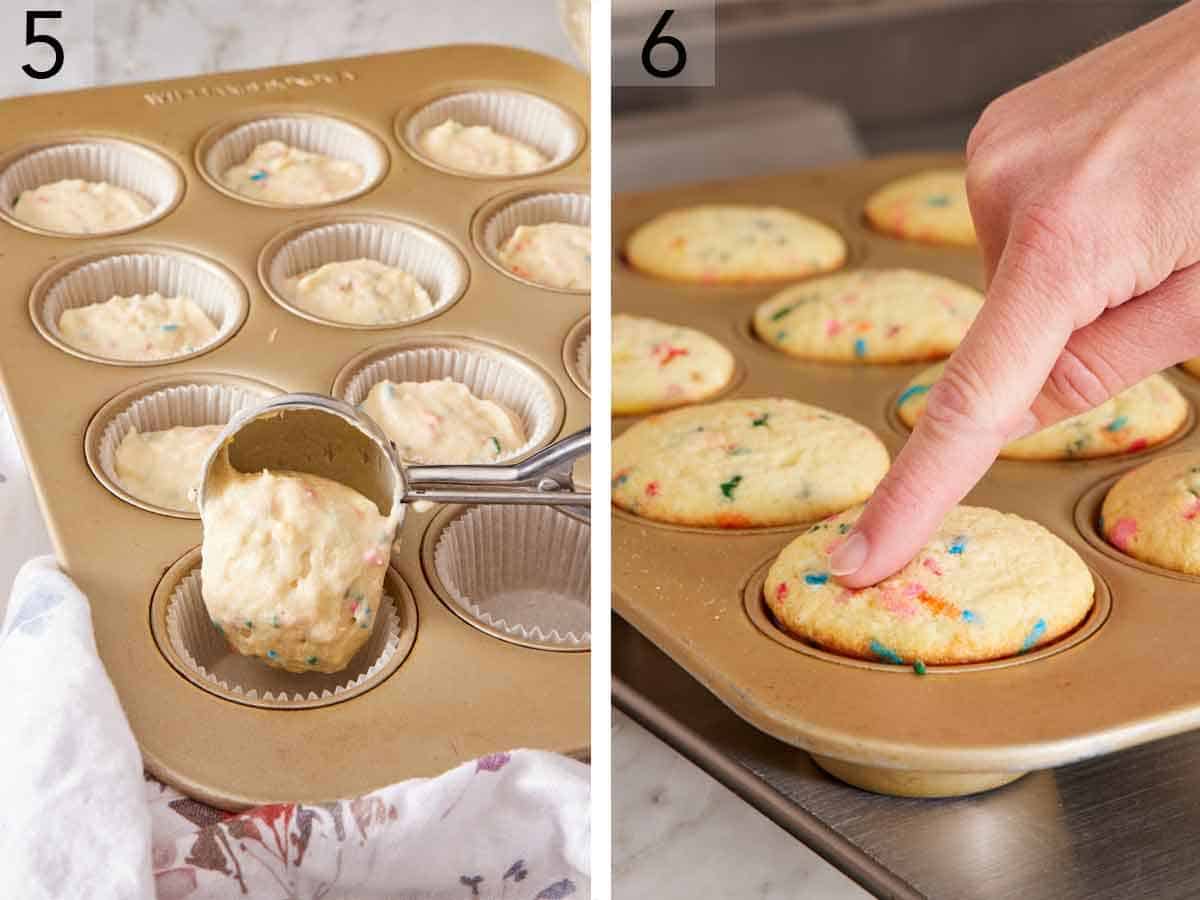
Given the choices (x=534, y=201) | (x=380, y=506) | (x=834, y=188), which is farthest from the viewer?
(x=834, y=188)

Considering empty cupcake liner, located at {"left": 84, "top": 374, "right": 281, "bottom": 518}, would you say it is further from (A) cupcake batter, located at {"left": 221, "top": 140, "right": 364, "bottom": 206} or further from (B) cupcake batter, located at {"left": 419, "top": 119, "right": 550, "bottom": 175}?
(B) cupcake batter, located at {"left": 419, "top": 119, "right": 550, "bottom": 175}

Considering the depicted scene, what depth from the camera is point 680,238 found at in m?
1.95

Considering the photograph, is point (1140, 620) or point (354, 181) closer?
point (1140, 620)

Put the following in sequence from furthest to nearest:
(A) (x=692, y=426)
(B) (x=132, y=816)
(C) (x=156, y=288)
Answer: (C) (x=156, y=288) → (A) (x=692, y=426) → (B) (x=132, y=816)

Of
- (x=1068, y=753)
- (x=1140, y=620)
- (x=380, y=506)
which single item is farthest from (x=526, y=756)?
(x=1140, y=620)

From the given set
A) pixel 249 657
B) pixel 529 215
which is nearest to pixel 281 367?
pixel 249 657

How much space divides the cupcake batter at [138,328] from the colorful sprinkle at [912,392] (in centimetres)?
73

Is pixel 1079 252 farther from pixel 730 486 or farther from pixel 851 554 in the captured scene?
pixel 730 486

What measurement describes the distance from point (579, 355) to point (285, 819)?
62cm

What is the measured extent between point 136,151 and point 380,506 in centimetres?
86

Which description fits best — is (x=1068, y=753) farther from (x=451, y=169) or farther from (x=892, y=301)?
(x=451, y=169)

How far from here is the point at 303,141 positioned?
196 centimetres

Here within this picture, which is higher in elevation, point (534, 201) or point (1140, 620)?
point (534, 201)

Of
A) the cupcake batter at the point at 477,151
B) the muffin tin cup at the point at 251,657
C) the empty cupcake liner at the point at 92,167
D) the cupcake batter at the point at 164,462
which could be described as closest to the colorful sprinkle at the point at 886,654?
the muffin tin cup at the point at 251,657
